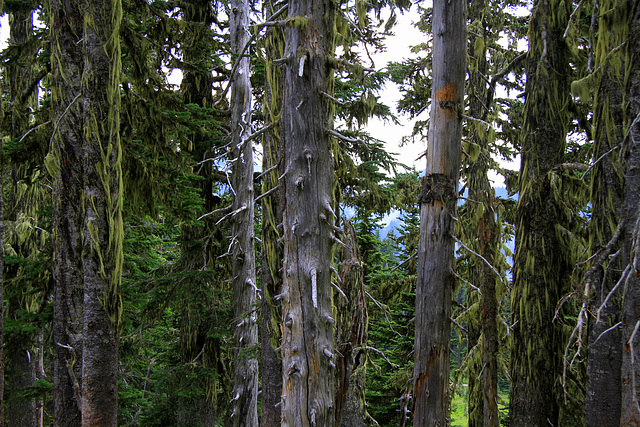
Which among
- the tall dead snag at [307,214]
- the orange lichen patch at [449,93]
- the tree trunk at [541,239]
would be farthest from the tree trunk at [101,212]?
the tree trunk at [541,239]

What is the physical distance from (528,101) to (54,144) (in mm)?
6745

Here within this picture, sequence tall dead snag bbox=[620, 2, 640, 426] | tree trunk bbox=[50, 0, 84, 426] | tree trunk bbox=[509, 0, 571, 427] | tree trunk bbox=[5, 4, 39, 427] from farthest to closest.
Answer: tree trunk bbox=[5, 4, 39, 427] < tree trunk bbox=[509, 0, 571, 427] < tree trunk bbox=[50, 0, 84, 426] < tall dead snag bbox=[620, 2, 640, 426]

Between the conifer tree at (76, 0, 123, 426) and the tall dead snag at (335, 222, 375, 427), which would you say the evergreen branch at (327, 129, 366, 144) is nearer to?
the tall dead snag at (335, 222, 375, 427)

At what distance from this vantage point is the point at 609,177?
4156 mm

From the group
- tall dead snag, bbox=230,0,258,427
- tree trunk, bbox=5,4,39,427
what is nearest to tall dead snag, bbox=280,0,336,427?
tall dead snag, bbox=230,0,258,427

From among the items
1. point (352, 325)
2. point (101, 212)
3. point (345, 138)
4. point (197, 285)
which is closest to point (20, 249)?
point (197, 285)

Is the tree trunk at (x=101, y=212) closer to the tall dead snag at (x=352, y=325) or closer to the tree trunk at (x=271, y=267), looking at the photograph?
the tree trunk at (x=271, y=267)

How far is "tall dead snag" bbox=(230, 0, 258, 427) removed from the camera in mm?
9523

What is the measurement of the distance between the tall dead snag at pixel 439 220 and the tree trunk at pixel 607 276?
1.40 m

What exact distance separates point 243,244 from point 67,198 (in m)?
4.71

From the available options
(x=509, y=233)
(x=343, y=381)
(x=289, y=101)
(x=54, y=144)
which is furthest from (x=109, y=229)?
(x=509, y=233)

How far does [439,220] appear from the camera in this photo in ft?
15.8

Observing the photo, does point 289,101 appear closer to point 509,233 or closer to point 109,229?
point 109,229

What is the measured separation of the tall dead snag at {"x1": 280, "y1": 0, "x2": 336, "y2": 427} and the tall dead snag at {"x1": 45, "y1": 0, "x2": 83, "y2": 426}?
9.11 feet
